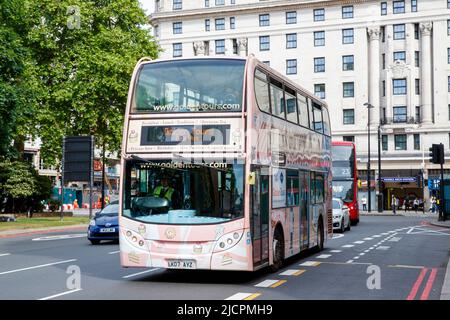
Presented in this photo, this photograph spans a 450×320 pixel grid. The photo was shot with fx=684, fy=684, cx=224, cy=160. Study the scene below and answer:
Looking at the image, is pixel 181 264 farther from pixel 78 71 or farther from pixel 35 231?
pixel 78 71

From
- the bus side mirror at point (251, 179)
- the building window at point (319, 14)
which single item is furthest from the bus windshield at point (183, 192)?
the building window at point (319, 14)

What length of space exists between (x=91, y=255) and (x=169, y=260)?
6.82 m

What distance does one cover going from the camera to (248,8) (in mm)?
72000

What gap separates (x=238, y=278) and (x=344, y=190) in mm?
23925

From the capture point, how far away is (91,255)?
60.3 ft

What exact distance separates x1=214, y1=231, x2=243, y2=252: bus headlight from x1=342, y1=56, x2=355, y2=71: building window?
59.7m

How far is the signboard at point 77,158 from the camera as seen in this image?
1469 inches

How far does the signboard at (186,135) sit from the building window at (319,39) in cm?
6014

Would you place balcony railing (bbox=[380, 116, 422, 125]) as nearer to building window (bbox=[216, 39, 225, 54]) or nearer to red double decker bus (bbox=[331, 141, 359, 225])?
building window (bbox=[216, 39, 225, 54])

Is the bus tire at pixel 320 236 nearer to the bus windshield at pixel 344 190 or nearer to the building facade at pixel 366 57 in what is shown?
the bus windshield at pixel 344 190

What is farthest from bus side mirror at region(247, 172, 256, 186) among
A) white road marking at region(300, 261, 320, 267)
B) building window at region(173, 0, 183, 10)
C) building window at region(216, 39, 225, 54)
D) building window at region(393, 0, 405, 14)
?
building window at region(173, 0, 183, 10)

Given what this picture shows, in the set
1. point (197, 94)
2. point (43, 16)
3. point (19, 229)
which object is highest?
point (43, 16)
